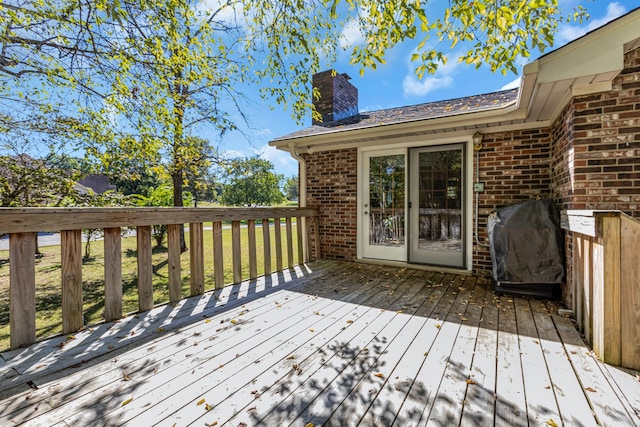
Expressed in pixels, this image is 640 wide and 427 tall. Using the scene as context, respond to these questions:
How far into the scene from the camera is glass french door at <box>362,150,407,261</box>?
15.8 ft

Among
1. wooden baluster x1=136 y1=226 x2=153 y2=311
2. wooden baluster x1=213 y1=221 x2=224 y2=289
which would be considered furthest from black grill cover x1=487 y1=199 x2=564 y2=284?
wooden baluster x1=136 y1=226 x2=153 y2=311

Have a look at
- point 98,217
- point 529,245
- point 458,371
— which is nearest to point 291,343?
point 458,371

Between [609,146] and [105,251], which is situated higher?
[609,146]

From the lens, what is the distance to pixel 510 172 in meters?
3.96

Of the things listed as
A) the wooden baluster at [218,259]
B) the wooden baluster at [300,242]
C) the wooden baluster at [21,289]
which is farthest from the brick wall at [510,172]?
the wooden baluster at [21,289]

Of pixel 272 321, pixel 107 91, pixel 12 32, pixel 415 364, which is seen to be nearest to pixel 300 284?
pixel 272 321

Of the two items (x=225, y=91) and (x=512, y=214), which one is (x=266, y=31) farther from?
(x=512, y=214)

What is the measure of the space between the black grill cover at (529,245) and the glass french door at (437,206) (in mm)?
1070

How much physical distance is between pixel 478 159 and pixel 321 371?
373 cm

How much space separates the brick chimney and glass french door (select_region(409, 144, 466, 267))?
298 centimetres

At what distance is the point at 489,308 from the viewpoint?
292 cm

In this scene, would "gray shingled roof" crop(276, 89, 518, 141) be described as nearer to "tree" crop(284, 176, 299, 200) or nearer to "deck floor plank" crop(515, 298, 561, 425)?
"deck floor plank" crop(515, 298, 561, 425)

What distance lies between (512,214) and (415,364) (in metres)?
2.30

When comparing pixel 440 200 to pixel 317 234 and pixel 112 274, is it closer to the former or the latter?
pixel 317 234
